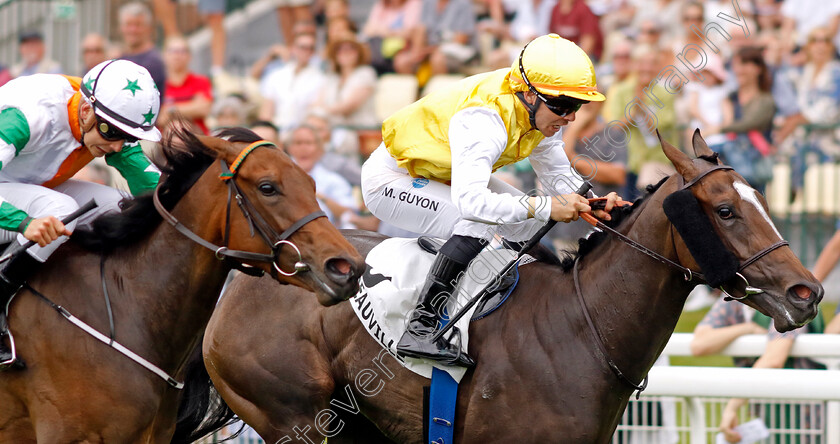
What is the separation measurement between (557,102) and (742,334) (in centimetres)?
227

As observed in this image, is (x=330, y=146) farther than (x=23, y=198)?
Yes

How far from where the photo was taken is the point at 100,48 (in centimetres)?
1049

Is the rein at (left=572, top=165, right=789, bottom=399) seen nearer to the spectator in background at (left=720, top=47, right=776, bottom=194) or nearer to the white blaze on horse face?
the white blaze on horse face

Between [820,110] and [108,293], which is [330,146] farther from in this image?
[108,293]

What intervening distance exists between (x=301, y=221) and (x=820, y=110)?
743 cm

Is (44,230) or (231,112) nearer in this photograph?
(44,230)

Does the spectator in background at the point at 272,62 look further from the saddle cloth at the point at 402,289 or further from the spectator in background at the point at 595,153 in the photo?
the saddle cloth at the point at 402,289

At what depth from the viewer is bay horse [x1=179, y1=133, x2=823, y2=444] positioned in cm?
394

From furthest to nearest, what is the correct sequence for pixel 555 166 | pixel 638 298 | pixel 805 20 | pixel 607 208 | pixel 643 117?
pixel 805 20, pixel 643 117, pixel 555 166, pixel 607 208, pixel 638 298

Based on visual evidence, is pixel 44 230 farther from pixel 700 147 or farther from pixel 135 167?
pixel 700 147

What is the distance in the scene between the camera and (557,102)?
14.0ft

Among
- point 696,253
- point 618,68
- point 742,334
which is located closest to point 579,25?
point 618,68

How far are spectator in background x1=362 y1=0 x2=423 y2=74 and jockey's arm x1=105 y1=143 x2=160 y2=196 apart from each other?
6.33m

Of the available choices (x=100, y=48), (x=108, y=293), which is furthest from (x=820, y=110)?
(x=108, y=293)
